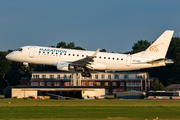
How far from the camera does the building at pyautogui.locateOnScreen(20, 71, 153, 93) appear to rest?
110 metres

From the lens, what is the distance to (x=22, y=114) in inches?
1447

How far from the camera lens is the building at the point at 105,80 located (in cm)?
10975

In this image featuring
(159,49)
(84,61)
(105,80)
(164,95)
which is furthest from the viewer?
(105,80)

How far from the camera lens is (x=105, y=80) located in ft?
365

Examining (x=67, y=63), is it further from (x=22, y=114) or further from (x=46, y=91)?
(x=46, y=91)

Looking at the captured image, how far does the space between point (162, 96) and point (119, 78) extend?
40450 mm

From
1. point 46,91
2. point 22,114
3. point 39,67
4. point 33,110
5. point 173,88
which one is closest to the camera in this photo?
point 22,114

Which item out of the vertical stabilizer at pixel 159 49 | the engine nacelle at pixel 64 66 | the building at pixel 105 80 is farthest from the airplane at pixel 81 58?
the building at pixel 105 80

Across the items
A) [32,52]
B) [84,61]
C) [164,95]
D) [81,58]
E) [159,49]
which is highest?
[159,49]

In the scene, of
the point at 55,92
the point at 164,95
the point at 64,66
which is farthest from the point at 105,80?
the point at 64,66

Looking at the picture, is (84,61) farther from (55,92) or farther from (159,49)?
(55,92)

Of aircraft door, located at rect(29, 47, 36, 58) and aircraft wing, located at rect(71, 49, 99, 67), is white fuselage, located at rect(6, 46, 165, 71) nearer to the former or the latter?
aircraft door, located at rect(29, 47, 36, 58)

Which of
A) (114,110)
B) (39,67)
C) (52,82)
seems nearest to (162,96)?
(114,110)

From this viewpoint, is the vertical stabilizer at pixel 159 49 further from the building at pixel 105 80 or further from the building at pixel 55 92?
the building at pixel 105 80
